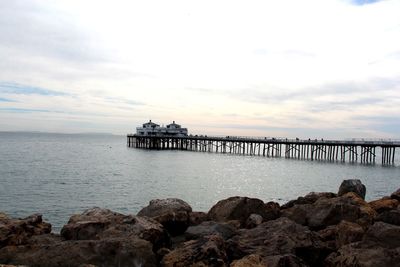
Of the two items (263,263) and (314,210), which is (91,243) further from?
(314,210)

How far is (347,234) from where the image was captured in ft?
35.1

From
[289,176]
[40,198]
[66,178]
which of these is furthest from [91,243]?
[289,176]

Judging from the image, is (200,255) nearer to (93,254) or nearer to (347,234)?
(93,254)

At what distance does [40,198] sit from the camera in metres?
29.1

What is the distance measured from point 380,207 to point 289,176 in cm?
3574

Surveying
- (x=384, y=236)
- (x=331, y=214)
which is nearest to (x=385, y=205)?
(x=331, y=214)

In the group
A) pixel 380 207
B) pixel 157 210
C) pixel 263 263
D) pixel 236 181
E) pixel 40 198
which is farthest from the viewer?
pixel 236 181

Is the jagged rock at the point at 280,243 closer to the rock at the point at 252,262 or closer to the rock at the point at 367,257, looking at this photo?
the rock at the point at 367,257

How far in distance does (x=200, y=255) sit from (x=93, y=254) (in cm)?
244

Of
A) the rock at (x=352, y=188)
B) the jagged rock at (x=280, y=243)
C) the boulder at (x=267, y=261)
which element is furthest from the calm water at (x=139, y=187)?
the boulder at (x=267, y=261)

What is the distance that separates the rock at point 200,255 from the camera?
8.50m

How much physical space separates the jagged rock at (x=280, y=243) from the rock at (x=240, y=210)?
3.61 meters

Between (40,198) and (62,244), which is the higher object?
(62,244)

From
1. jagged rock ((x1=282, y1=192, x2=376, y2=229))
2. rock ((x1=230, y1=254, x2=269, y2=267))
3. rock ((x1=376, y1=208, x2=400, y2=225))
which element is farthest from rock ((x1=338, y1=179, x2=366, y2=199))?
rock ((x1=230, y1=254, x2=269, y2=267))
